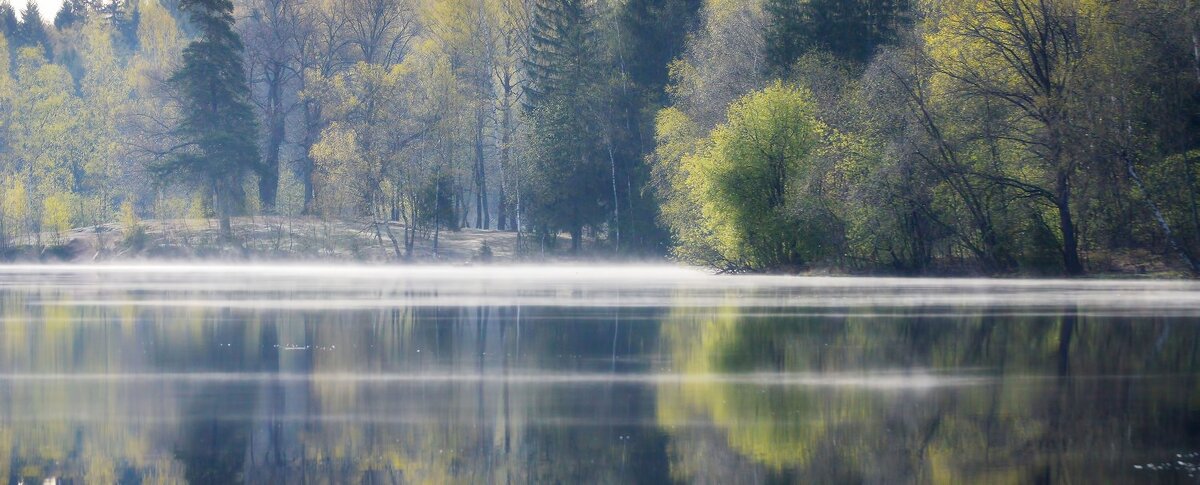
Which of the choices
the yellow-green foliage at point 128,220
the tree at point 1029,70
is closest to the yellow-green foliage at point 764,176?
the tree at point 1029,70

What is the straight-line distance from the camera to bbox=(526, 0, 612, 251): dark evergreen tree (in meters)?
73.1

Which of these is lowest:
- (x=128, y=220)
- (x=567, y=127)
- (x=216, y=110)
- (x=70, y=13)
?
(x=128, y=220)

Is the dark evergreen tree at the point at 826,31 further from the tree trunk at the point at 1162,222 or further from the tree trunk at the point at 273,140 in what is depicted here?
the tree trunk at the point at 273,140

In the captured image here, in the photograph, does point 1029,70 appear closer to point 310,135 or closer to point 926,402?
point 926,402

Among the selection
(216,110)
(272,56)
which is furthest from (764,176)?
(272,56)

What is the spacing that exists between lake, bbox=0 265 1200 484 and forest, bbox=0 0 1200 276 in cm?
1822

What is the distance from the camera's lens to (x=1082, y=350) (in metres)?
18.2

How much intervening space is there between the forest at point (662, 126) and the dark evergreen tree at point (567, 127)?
0.45ft

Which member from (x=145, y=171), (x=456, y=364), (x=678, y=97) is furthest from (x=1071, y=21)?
(x=145, y=171)

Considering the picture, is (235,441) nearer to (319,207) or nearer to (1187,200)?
(1187,200)

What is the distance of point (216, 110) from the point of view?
3041 inches

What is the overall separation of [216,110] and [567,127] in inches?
822

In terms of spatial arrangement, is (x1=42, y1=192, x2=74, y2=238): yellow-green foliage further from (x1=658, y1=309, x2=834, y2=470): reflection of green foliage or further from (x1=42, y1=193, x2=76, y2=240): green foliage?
(x1=658, y1=309, x2=834, y2=470): reflection of green foliage

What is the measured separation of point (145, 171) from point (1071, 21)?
5525 cm
